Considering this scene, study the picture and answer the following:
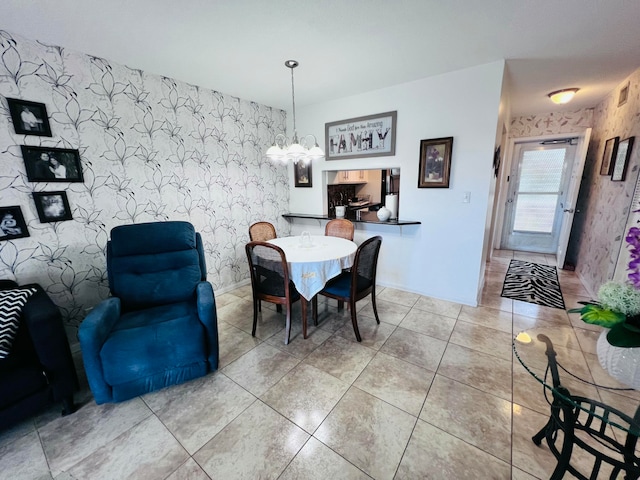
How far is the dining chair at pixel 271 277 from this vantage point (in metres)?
2.09

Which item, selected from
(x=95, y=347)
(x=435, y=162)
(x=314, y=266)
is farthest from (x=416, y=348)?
(x=95, y=347)

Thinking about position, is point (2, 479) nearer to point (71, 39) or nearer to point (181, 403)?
point (181, 403)

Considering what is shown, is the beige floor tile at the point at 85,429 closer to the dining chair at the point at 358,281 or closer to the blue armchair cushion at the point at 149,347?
the blue armchair cushion at the point at 149,347

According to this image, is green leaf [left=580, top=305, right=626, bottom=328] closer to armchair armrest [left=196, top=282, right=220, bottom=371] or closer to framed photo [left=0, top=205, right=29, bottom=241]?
armchair armrest [left=196, top=282, right=220, bottom=371]

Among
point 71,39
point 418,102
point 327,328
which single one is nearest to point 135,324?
point 327,328

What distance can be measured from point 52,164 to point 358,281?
265 centimetres

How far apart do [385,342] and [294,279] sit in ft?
3.18

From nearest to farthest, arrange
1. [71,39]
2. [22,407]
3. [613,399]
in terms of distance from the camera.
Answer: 1. [613,399]
2. [22,407]
3. [71,39]

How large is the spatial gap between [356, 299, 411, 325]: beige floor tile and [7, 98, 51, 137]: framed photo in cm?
314

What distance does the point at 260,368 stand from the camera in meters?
1.96

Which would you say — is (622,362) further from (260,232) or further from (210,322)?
(260,232)

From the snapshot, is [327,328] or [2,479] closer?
[2,479]

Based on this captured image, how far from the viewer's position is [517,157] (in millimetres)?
4656

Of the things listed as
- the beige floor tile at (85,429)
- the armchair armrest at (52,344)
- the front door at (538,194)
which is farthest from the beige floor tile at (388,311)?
the front door at (538,194)
